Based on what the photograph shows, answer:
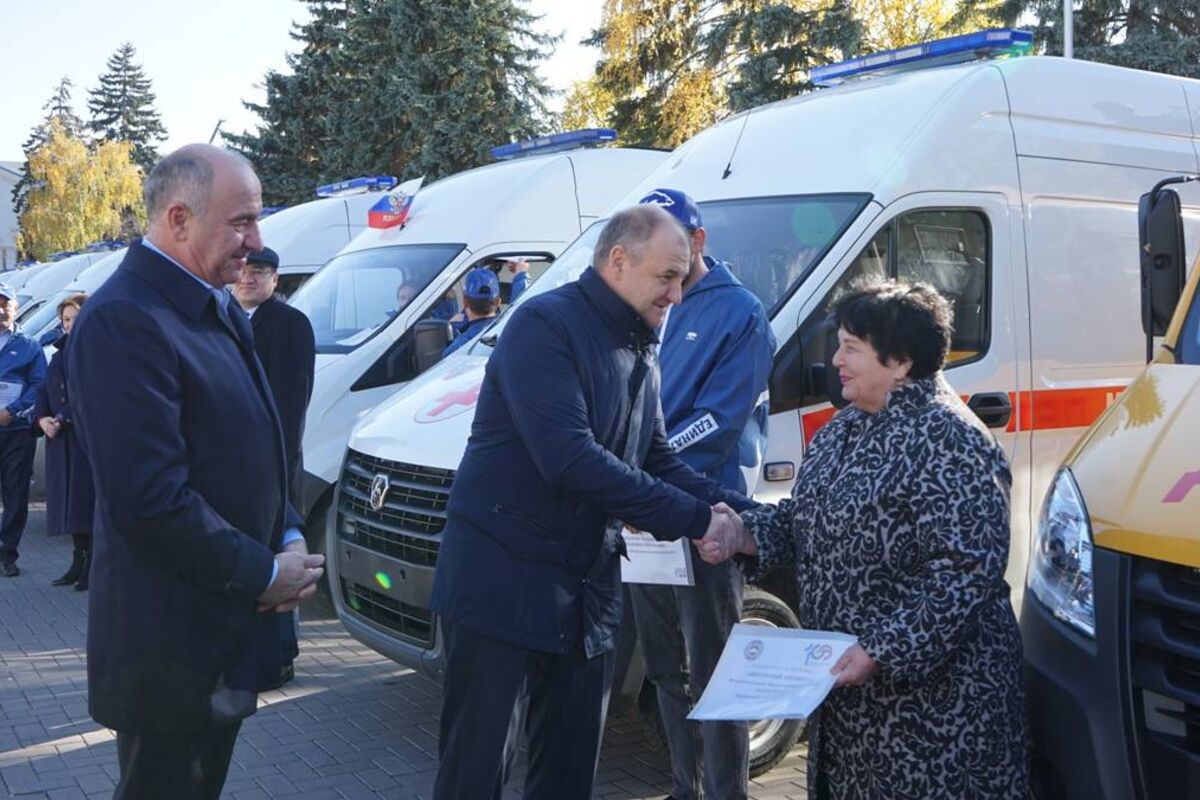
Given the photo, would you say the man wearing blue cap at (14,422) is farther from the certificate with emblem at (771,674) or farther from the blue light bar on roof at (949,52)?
the certificate with emblem at (771,674)

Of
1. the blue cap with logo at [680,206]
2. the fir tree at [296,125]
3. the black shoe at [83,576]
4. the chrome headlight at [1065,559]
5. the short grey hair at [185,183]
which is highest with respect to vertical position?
the fir tree at [296,125]

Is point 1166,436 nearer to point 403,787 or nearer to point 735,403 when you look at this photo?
point 735,403

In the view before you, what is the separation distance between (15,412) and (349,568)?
5143mm

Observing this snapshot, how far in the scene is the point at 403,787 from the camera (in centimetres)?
488

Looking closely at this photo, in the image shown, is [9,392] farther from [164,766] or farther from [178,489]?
[178,489]

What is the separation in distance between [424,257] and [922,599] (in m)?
5.74

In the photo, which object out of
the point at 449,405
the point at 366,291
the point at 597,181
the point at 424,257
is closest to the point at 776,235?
the point at 449,405

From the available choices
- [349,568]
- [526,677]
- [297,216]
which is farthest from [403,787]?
[297,216]

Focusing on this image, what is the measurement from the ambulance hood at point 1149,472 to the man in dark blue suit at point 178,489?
1.88 m

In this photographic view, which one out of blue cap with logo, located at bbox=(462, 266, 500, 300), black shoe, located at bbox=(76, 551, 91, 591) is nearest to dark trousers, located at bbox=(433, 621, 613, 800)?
blue cap with logo, located at bbox=(462, 266, 500, 300)

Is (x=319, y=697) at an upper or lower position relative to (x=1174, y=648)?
lower

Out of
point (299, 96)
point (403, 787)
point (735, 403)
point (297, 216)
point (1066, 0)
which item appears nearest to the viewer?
point (735, 403)

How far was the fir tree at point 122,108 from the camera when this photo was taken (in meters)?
81.5

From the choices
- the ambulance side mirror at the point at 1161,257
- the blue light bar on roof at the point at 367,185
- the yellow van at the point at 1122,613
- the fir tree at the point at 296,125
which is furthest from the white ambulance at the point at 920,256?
the fir tree at the point at 296,125
